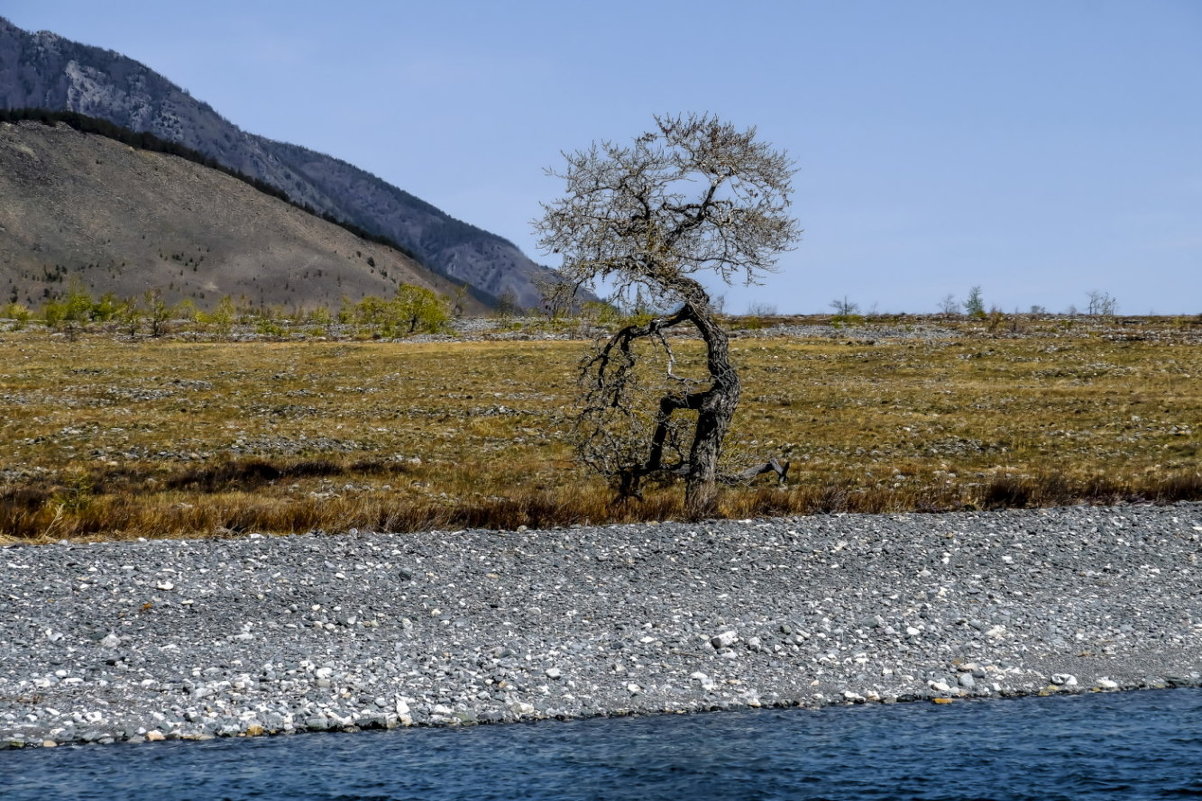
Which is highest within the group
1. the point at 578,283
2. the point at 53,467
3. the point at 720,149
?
the point at 720,149

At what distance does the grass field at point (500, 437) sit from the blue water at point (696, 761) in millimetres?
9885

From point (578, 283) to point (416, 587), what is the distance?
11.4 meters

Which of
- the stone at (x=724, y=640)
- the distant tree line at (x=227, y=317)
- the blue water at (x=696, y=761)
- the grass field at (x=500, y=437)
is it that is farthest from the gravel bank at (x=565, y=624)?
the distant tree line at (x=227, y=317)

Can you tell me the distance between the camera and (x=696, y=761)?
11.6 metres

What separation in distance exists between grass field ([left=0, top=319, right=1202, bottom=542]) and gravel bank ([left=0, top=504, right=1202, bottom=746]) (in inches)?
126

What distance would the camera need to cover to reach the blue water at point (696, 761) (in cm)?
1066

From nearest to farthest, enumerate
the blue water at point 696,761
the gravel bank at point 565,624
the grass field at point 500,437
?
the blue water at point 696,761 → the gravel bank at point 565,624 → the grass field at point 500,437

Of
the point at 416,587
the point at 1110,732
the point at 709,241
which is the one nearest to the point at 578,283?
the point at 709,241

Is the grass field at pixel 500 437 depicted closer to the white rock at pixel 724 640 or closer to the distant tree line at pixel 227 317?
the white rock at pixel 724 640

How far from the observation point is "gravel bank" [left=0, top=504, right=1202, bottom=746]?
526 inches

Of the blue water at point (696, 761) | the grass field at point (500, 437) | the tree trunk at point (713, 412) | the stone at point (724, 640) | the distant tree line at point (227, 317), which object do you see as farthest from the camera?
the distant tree line at point (227, 317)

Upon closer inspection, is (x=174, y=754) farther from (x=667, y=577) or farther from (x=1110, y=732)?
(x=1110, y=732)

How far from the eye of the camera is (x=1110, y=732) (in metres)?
12.4

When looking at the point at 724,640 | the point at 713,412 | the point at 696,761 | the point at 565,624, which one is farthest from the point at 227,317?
the point at 696,761
